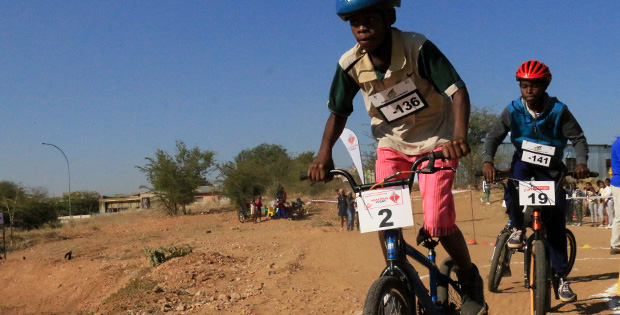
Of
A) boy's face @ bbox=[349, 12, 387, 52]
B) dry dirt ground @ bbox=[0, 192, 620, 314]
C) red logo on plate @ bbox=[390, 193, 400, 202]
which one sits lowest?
dry dirt ground @ bbox=[0, 192, 620, 314]

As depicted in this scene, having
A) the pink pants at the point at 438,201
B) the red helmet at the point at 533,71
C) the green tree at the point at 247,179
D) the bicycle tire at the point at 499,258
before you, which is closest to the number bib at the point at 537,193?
the bicycle tire at the point at 499,258

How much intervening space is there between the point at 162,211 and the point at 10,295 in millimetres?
24309

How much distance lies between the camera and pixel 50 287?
13.7 metres

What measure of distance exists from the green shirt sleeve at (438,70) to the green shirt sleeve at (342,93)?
0.47 metres

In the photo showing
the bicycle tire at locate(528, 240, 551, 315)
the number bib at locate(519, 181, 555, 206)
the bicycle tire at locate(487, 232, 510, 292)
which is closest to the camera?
the bicycle tire at locate(528, 240, 551, 315)

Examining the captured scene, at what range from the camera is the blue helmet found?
3.25m

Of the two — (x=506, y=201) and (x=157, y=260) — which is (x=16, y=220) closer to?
Result: (x=157, y=260)

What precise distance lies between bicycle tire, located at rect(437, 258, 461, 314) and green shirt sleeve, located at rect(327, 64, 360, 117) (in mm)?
1287

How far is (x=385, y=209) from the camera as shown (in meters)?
3.15

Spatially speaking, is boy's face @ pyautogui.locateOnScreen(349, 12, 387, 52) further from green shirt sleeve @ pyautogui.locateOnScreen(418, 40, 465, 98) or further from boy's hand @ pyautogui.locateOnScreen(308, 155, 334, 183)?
boy's hand @ pyautogui.locateOnScreen(308, 155, 334, 183)

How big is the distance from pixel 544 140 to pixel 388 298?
3.08 metres

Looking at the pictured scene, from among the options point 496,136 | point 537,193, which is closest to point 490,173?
point 537,193

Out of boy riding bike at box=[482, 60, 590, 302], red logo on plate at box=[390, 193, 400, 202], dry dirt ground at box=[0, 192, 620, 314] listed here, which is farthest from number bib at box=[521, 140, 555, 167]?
red logo on plate at box=[390, 193, 400, 202]

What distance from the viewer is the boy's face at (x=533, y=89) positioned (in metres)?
5.21
